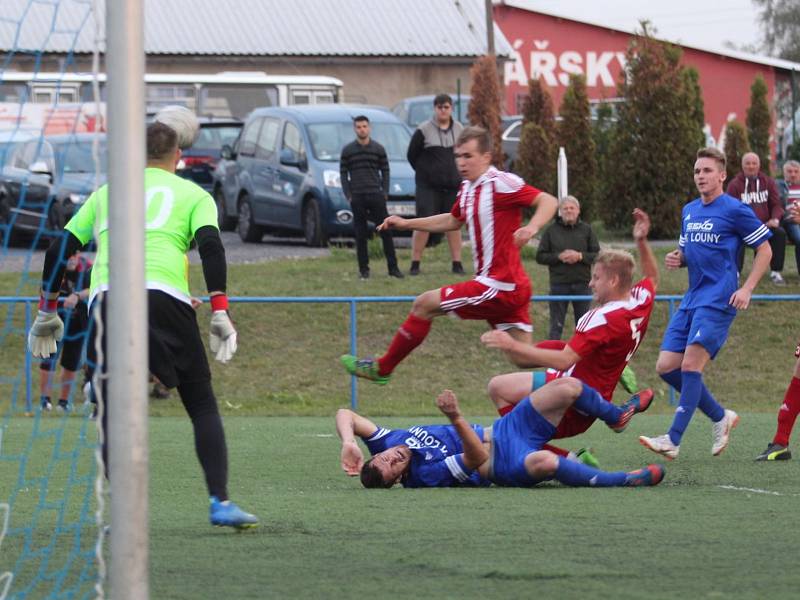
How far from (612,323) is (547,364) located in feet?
1.62

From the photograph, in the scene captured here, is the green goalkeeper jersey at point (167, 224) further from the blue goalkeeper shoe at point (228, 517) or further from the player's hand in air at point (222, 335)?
the blue goalkeeper shoe at point (228, 517)

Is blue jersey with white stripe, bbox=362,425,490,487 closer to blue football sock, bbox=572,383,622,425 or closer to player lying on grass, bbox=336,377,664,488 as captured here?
player lying on grass, bbox=336,377,664,488

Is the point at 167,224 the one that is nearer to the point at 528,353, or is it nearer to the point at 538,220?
the point at 528,353

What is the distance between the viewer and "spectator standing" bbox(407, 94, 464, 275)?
17531mm

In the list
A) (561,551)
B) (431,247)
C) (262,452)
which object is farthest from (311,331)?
(561,551)

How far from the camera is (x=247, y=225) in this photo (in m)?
24.4

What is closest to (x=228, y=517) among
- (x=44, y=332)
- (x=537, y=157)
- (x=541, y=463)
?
(x=44, y=332)

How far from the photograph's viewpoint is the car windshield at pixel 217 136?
2875 cm

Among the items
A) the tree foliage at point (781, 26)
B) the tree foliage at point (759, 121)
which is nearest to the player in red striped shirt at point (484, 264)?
the tree foliage at point (759, 121)

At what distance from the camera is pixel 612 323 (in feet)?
25.9

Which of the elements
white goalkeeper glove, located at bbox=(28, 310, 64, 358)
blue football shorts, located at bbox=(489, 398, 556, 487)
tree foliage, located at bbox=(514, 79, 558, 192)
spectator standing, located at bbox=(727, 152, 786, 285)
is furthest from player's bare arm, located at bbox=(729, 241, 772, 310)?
tree foliage, located at bbox=(514, 79, 558, 192)

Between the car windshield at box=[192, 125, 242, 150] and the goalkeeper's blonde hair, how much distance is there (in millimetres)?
21330

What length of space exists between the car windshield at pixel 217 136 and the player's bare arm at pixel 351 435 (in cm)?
2119

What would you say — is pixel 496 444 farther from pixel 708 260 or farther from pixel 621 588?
pixel 621 588
